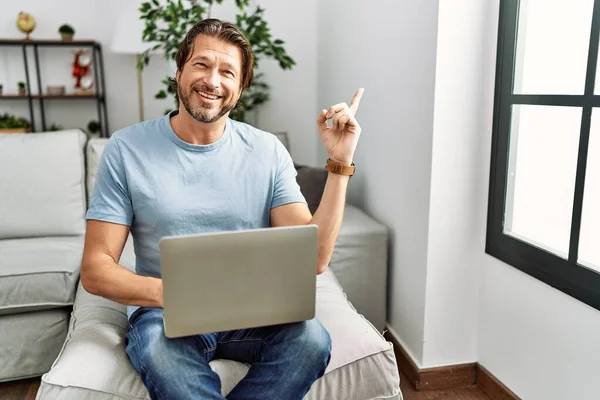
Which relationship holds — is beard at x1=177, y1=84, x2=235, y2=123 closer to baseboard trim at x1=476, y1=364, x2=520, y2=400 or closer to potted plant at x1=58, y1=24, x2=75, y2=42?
baseboard trim at x1=476, y1=364, x2=520, y2=400

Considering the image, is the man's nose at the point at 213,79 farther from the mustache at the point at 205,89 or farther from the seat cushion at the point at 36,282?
the seat cushion at the point at 36,282

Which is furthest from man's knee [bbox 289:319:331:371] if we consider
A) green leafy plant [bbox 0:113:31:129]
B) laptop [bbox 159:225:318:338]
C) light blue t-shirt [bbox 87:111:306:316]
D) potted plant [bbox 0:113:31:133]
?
green leafy plant [bbox 0:113:31:129]

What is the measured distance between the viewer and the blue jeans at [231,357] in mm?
1144

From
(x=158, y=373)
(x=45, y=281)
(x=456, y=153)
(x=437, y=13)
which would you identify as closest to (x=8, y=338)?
(x=45, y=281)

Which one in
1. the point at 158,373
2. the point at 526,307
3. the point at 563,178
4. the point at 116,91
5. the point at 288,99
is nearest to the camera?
the point at 158,373

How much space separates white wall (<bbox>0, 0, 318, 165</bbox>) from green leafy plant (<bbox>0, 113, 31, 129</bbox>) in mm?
139

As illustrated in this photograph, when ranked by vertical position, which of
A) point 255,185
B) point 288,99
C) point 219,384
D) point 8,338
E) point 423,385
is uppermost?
point 288,99

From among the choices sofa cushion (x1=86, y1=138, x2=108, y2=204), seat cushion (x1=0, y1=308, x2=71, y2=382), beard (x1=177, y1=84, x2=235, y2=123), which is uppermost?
beard (x1=177, y1=84, x2=235, y2=123)

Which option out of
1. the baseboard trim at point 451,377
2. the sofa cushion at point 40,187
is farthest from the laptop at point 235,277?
the sofa cushion at point 40,187

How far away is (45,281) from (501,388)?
153cm

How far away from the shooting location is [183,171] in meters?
1.35

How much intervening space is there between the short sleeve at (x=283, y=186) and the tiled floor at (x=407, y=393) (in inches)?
34.0

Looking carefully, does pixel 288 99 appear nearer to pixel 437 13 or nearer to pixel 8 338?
pixel 437 13

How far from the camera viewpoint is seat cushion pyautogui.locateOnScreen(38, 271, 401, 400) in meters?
1.21
